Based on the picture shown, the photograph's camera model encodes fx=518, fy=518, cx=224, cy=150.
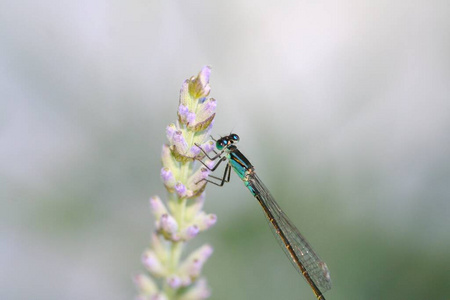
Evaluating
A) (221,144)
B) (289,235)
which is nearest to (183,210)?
(221,144)

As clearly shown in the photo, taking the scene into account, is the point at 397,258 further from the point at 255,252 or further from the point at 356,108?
the point at 356,108

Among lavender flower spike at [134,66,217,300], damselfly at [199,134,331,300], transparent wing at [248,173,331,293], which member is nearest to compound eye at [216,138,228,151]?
damselfly at [199,134,331,300]

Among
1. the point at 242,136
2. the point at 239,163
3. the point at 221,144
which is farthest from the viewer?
the point at 242,136

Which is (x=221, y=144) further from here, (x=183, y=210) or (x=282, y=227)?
(x=183, y=210)

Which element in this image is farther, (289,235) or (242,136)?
(242,136)

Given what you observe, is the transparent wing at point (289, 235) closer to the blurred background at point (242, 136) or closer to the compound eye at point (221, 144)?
the compound eye at point (221, 144)

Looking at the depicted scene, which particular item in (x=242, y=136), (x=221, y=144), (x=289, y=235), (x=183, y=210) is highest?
(x=242, y=136)

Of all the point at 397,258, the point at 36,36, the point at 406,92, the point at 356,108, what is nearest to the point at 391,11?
the point at 406,92
